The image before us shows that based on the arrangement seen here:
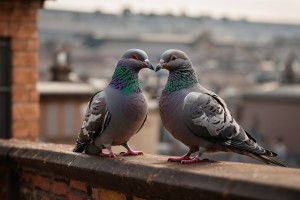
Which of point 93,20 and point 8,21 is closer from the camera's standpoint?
point 8,21

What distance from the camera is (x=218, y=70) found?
230ft

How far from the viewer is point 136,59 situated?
412 cm

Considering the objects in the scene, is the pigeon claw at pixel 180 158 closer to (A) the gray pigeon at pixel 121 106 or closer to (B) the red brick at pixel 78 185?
(A) the gray pigeon at pixel 121 106

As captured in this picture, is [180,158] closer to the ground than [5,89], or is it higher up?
higher up

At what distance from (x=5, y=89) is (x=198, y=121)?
530 cm

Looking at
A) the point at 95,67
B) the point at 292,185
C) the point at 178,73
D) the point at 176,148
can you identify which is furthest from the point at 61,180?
the point at 95,67

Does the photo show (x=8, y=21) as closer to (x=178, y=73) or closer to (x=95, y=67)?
(x=178, y=73)

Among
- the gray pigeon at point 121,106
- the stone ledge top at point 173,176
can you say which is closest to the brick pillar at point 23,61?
the stone ledge top at point 173,176

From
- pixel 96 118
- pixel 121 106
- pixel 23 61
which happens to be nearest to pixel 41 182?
pixel 96 118

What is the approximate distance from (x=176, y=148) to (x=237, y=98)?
11.7 ft

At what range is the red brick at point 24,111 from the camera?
8.62 m

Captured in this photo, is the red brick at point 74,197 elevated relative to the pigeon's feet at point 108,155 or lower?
lower

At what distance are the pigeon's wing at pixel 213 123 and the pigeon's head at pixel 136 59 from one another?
0.44 meters

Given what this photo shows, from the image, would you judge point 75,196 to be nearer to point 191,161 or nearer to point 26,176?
point 26,176
